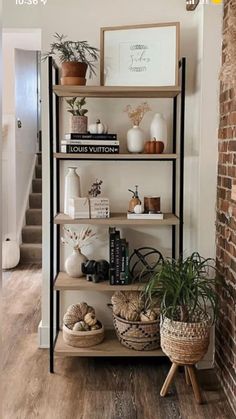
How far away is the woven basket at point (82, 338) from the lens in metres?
3.05

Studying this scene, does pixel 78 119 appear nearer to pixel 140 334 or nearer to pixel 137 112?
pixel 137 112

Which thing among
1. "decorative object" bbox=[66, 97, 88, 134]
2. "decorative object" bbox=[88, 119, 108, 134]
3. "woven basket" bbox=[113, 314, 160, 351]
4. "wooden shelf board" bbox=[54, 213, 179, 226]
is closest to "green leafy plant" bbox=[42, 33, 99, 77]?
"decorative object" bbox=[66, 97, 88, 134]

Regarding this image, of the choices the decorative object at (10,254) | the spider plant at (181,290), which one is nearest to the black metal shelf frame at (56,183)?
the spider plant at (181,290)

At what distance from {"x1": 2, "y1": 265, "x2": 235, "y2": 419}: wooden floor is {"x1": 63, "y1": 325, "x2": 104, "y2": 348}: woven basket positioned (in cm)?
15

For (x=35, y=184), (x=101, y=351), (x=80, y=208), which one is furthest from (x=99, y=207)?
(x=35, y=184)

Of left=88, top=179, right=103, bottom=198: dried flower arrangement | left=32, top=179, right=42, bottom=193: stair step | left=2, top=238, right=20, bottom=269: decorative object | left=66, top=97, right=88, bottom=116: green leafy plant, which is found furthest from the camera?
left=32, top=179, right=42, bottom=193: stair step

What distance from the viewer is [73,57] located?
A: 309 cm

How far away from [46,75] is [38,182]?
347 cm

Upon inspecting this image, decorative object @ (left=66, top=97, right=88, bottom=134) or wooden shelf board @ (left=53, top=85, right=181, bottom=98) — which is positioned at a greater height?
wooden shelf board @ (left=53, top=85, right=181, bottom=98)

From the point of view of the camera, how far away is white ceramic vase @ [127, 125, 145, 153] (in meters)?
3.07

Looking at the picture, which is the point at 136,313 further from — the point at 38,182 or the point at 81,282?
the point at 38,182

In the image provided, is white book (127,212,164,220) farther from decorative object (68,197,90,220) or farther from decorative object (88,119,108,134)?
decorative object (88,119,108,134)

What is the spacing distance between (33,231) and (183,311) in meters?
3.64

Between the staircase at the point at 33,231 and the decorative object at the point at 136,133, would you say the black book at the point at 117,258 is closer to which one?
the decorative object at the point at 136,133
